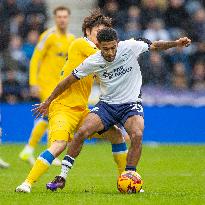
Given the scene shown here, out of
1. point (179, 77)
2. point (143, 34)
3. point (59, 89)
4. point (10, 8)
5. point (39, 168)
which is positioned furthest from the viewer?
point (10, 8)

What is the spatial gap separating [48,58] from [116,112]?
18.0 ft

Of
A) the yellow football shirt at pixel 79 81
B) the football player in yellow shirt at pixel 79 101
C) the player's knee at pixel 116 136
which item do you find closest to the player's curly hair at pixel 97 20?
the football player in yellow shirt at pixel 79 101

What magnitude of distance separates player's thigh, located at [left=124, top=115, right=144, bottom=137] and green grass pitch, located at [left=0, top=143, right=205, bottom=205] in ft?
2.38

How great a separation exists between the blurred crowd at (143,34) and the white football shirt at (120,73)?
397 inches

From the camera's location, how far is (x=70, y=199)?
383 inches

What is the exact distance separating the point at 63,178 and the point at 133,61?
5.31 ft

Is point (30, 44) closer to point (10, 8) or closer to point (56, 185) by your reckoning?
point (10, 8)

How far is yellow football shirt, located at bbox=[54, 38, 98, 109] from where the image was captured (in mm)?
10992

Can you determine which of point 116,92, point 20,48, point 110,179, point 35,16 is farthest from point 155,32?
point 116,92

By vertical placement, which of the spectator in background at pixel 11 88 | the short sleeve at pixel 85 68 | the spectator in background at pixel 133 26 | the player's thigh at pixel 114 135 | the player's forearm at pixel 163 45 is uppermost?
the spectator in background at pixel 133 26

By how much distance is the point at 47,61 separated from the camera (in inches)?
628

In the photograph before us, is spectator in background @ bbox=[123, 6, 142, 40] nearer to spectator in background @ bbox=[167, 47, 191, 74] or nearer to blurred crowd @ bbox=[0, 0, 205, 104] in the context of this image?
blurred crowd @ bbox=[0, 0, 205, 104]

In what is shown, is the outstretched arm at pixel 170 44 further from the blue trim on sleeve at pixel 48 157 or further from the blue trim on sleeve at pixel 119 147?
the blue trim on sleeve at pixel 48 157

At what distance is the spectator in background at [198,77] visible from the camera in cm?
2095
